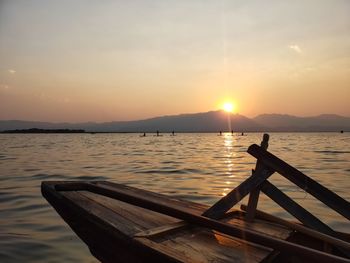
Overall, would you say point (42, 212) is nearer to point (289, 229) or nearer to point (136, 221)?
point (136, 221)

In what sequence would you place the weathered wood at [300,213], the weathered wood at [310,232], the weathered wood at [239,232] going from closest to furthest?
the weathered wood at [239,232] < the weathered wood at [310,232] < the weathered wood at [300,213]

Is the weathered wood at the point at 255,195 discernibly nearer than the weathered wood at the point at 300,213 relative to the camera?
No

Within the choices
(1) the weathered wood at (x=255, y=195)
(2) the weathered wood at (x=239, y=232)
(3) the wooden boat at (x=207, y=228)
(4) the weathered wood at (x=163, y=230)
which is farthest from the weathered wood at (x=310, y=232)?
(4) the weathered wood at (x=163, y=230)

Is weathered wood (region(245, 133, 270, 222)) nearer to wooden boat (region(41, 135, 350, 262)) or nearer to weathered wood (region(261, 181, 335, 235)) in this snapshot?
wooden boat (region(41, 135, 350, 262))

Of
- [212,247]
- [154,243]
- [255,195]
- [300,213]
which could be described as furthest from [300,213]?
[154,243]

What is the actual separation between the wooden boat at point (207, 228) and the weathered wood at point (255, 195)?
0.05 feet

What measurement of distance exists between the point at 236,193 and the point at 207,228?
624 mm

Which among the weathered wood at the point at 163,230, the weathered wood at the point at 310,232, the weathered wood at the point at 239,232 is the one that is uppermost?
the weathered wood at the point at 239,232

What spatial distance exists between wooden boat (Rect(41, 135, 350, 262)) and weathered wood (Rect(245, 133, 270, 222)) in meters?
0.01

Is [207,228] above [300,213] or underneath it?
underneath

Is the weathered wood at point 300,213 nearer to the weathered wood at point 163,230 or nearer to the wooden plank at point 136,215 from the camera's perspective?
the weathered wood at point 163,230

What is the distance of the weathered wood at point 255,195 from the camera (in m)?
4.33

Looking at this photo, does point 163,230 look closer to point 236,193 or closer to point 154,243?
point 154,243

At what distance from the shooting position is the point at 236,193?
4.25m
